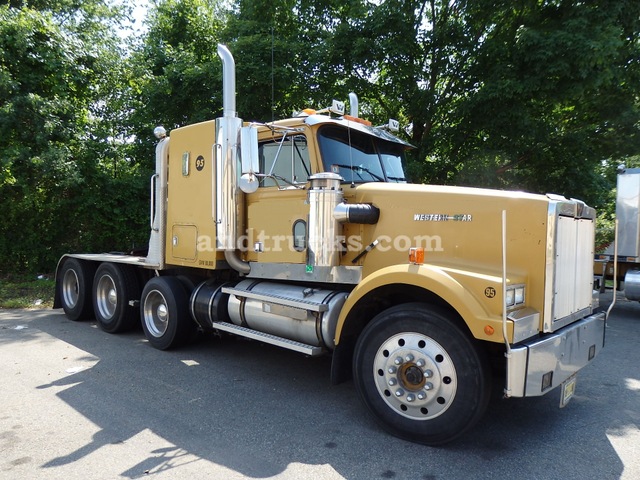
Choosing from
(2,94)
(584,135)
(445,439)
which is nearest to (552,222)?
(445,439)

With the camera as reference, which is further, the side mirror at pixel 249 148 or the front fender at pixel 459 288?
the side mirror at pixel 249 148

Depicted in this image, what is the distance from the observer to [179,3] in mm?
13898

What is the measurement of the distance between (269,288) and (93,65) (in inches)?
403

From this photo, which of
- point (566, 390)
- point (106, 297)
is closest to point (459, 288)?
point (566, 390)

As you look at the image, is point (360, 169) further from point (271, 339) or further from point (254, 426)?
point (254, 426)

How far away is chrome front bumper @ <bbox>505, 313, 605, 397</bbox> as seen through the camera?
3.15 meters

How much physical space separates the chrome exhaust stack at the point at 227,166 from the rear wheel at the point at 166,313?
112 cm

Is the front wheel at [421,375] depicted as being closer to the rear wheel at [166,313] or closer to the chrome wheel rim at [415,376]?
the chrome wheel rim at [415,376]

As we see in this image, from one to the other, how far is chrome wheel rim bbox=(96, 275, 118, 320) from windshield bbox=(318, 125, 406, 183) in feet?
14.4

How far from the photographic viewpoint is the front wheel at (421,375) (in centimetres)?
334

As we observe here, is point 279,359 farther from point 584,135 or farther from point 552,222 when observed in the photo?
point 584,135

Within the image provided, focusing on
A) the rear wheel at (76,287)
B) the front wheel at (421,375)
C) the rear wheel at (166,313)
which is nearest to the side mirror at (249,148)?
the front wheel at (421,375)

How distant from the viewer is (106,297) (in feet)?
24.6

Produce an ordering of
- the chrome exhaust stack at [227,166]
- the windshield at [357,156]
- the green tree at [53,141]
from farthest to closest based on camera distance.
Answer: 1. the green tree at [53,141]
2. the chrome exhaust stack at [227,166]
3. the windshield at [357,156]
